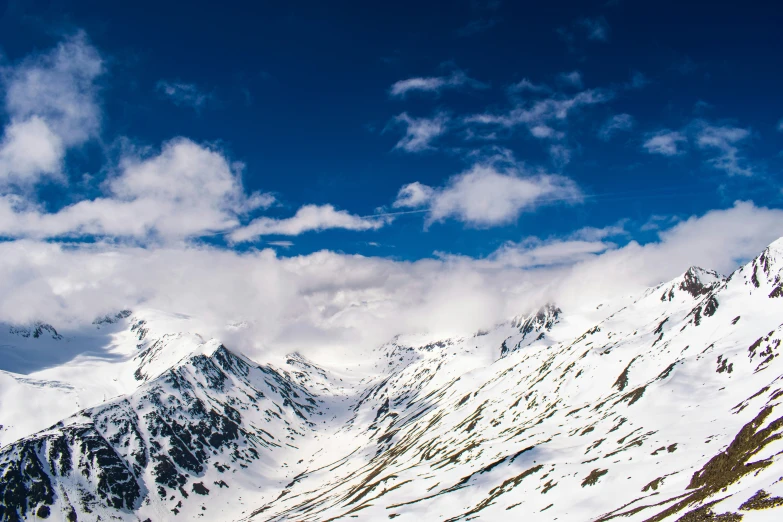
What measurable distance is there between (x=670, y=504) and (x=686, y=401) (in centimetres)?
8436

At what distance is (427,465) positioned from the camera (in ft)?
542

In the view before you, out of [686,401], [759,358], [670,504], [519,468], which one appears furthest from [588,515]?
[759,358]

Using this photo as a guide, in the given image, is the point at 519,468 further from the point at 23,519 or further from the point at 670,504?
the point at 23,519

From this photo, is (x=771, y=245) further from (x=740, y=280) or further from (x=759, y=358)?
(x=759, y=358)

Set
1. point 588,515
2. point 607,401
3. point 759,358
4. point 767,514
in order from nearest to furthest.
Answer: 1. point 767,514
2. point 588,515
3. point 759,358
4. point 607,401

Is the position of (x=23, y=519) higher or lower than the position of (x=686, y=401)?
higher

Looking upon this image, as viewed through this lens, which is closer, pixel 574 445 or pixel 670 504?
pixel 670 504

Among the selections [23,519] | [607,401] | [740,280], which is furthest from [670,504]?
[23,519]

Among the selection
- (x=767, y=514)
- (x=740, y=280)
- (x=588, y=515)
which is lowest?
(x=588, y=515)

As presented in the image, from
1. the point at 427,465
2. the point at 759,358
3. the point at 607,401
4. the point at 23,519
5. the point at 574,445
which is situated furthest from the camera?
the point at 23,519

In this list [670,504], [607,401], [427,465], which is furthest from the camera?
[427,465]

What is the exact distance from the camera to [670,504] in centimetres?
4353

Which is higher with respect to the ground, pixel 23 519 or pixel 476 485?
pixel 23 519

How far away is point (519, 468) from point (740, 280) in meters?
170
